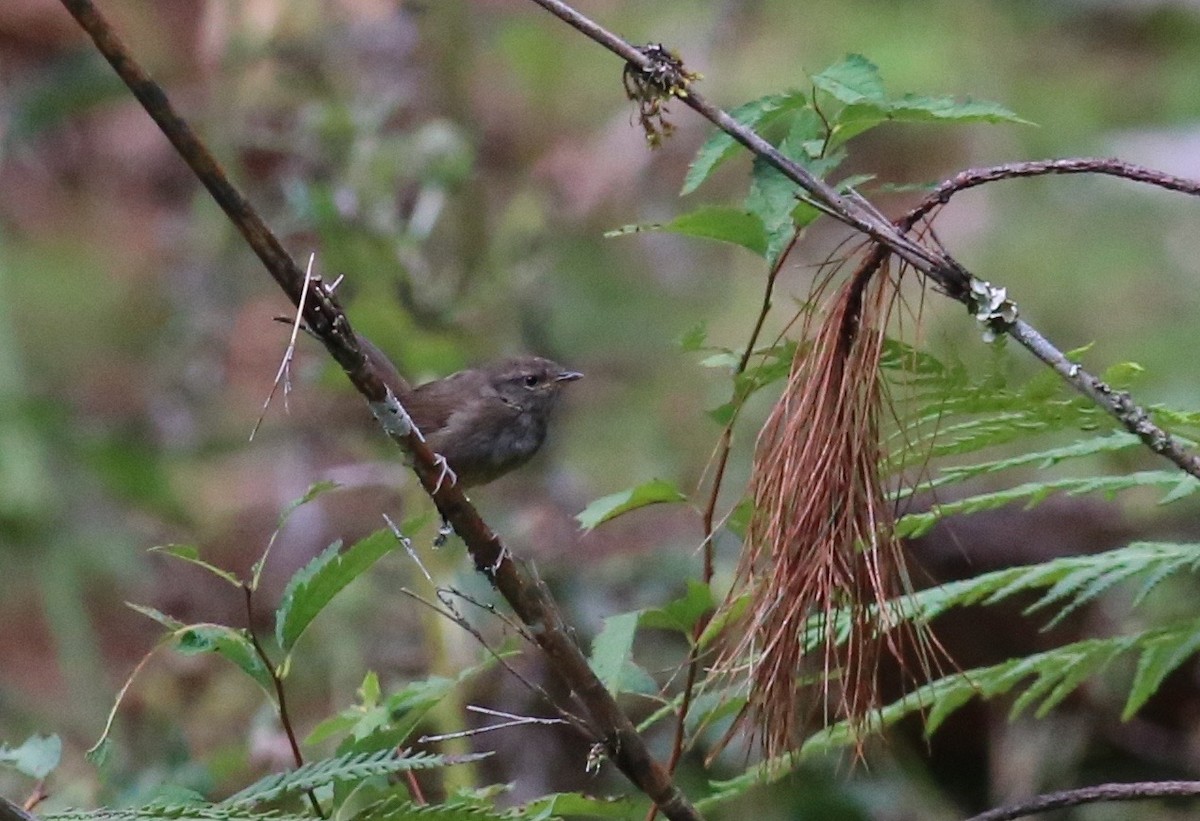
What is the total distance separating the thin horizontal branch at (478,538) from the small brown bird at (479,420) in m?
2.08

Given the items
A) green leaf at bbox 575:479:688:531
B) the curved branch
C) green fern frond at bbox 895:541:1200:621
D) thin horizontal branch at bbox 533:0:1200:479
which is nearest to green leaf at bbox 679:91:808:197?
thin horizontal branch at bbox 533:0:1200:479

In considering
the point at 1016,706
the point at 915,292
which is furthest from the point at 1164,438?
the point at 915,292

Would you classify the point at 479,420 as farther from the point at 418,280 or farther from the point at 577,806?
the point at 577,806

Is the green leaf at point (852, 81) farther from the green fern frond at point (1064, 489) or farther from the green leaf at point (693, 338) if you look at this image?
the green fern frond at point (1064, 489)

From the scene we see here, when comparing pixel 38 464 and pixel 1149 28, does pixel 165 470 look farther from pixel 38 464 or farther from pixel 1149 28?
pixel 1149 28

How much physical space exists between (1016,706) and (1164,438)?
513mm

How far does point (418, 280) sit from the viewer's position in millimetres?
4434

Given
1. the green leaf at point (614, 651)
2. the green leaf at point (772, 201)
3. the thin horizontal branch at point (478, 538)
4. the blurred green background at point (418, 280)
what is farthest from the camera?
the blurred green background at point (418, 280)

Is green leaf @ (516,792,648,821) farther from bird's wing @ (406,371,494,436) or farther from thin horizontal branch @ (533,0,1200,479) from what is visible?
bird's wing @ (406,371,494,436)

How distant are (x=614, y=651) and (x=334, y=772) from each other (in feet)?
1.51

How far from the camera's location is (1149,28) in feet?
27.9

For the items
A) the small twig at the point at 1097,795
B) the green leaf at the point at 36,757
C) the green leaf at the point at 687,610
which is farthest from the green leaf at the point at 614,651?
the green leaf at the point at 36,757

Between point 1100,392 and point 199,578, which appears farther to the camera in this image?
point 199,578

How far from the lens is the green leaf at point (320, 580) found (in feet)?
5.45
